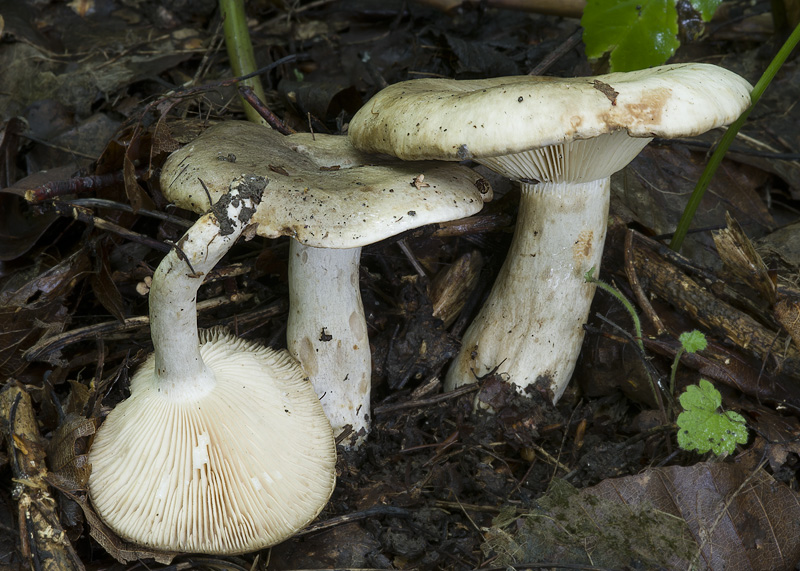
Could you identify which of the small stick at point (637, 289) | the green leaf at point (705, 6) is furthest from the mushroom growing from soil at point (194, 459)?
the green leaf at point (705, 6)

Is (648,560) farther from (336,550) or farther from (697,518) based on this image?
(336,550)

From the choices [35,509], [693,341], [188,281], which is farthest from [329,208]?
[693,341]

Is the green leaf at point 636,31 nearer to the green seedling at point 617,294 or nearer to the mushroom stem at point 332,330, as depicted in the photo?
the green seedling at point 617,294

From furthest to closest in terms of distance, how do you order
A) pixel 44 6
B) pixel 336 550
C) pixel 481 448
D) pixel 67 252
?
pixel 44 6
pixel 67 252
pixel 481 448
pixel 336 550

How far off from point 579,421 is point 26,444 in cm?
210

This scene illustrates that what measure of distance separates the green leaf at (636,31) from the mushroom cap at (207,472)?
2.03 m

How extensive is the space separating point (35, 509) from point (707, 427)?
2.24 m

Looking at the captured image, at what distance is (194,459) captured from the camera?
6.41 feet

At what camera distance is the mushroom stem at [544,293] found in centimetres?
249

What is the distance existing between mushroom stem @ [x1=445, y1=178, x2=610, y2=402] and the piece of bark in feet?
5.32

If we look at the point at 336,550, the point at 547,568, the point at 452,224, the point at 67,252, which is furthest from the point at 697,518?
the point at 67,252

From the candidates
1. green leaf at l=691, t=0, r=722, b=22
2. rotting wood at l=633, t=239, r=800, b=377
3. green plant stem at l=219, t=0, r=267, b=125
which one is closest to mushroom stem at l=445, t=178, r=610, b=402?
rotting wood at l=633, t=239, r=800, b=377

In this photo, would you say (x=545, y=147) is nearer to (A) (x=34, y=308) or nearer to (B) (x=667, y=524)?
(B) (x=667, y=524)

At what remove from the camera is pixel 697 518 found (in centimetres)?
205
